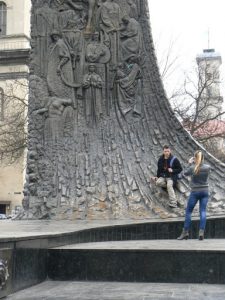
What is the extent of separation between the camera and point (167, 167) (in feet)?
36.3

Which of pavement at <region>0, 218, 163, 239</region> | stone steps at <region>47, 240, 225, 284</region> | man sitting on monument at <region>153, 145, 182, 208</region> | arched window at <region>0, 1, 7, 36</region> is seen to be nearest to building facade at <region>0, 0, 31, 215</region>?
arched window at <region>0, 1, 7, 36</region>

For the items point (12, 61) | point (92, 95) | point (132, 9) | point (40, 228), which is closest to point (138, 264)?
point (40, 228)

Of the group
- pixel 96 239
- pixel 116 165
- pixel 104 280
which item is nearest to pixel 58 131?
pixel 116 165

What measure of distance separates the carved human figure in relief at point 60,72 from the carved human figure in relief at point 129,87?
3.49 ft

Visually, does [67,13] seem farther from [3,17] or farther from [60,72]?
[3,17]

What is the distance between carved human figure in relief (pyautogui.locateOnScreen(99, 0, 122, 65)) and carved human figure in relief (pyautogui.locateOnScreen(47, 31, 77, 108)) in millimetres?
985

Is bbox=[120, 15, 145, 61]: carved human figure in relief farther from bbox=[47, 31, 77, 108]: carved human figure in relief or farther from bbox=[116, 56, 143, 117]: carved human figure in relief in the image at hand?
bbox=[47, 31, 77, 108]: carved human figure in relief

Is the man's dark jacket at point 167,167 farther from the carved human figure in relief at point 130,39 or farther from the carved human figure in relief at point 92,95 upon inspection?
the carved human figure in relief at point 130,39

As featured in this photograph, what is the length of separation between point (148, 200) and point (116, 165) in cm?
103

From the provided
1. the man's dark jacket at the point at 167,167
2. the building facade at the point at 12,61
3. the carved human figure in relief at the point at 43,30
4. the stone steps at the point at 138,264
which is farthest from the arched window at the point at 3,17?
the stone steps at the point at 138,264

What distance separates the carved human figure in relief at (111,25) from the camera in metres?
12.3

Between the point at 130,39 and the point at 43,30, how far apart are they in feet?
6.46

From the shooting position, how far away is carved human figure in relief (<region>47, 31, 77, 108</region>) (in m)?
12.0

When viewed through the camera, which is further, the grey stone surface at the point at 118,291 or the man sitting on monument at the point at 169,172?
the man sitting on monument at the point at 169,172
